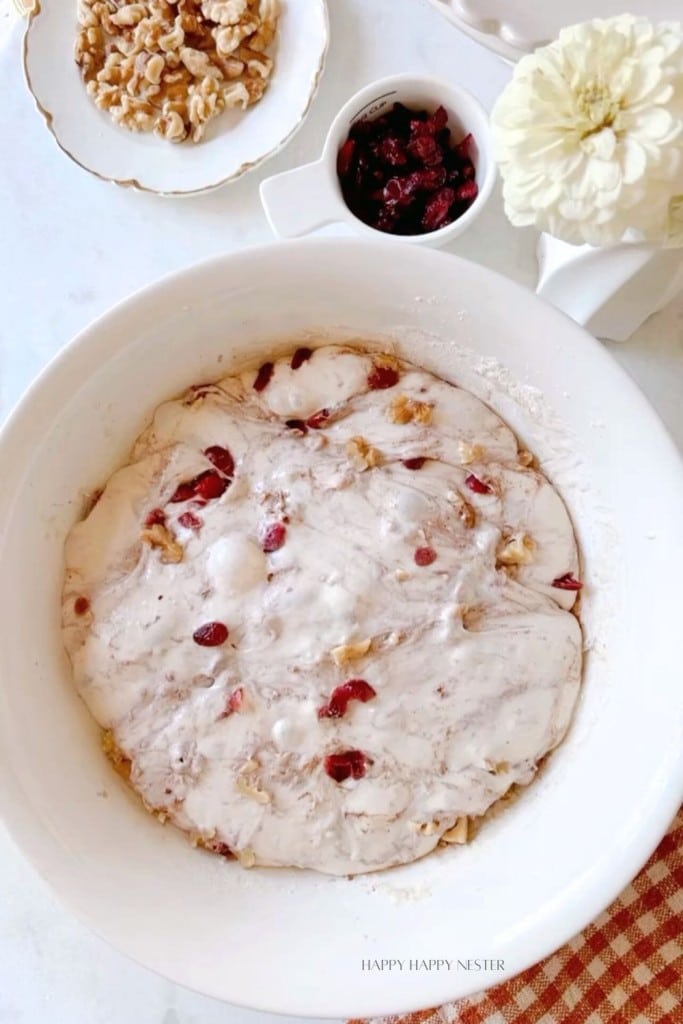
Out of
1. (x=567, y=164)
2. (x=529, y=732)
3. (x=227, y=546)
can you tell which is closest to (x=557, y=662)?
(x=529, y=732)

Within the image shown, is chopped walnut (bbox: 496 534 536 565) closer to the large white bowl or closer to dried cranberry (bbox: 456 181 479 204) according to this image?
the large white bowl

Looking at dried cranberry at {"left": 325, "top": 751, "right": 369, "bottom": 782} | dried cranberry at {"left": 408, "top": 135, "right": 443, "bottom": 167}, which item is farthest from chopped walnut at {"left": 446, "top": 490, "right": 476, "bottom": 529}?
dried cranberry at {"left": 408, "top": 135, "right": 443, "bottom": 167}

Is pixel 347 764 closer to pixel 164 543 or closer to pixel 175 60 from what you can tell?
pixel 164 543

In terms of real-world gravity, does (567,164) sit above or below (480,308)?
above

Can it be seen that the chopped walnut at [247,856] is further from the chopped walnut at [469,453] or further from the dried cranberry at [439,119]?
the dried cranberry at [439,119]

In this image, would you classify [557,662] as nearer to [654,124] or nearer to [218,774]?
[218,774]

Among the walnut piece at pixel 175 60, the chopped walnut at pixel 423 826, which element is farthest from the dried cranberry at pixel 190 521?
the walnut piece at pixel 175 60
